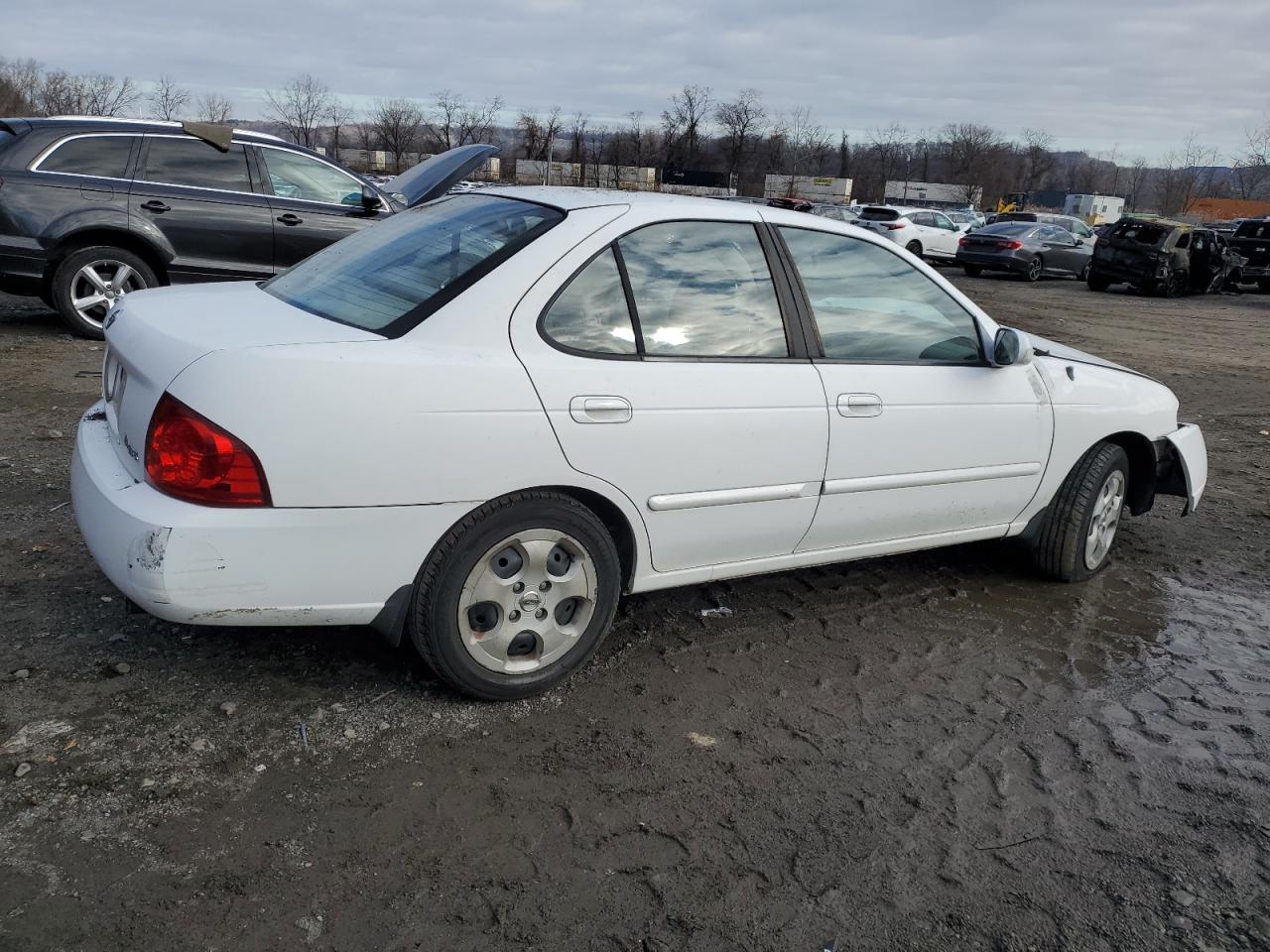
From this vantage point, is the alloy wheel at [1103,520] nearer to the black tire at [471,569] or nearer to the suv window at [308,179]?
the black tire at [471,569]

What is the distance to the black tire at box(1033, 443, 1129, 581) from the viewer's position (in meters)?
4.65

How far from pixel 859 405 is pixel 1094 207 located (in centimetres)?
8191

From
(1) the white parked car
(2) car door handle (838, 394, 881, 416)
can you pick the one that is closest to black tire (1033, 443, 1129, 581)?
(2) car door handle (838, 394, 881, 416)

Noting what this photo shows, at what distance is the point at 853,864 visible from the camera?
2.69 m

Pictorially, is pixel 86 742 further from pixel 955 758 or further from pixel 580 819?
pixel 955 758

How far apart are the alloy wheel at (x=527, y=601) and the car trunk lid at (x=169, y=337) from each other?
78cm

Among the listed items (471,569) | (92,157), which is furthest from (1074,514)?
(92,157)

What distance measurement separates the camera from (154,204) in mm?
8484

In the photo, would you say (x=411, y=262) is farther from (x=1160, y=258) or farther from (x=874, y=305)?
(x=1160, y=258)

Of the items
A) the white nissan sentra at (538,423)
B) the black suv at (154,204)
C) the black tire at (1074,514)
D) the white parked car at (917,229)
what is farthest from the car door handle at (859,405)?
the white parked car at (917,229)

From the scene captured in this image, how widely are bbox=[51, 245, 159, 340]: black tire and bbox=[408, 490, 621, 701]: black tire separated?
6.46 m

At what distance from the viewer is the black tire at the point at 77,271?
328 inches

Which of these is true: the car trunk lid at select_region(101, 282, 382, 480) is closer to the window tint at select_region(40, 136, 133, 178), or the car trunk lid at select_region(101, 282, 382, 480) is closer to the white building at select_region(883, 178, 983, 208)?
the window tint at select_region(40, 136, 133, 178)

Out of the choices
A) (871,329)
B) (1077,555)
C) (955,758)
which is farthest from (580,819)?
(1077,555)
